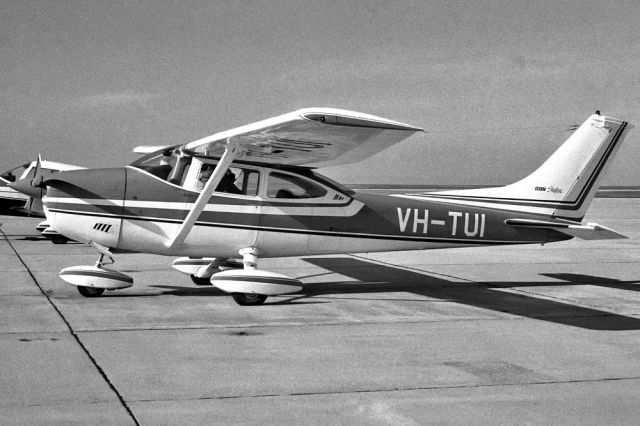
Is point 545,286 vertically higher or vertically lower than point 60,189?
lower

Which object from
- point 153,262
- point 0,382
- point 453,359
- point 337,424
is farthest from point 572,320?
point 153,262

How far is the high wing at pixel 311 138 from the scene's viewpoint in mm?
7438

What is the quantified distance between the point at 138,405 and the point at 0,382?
1.12 meters

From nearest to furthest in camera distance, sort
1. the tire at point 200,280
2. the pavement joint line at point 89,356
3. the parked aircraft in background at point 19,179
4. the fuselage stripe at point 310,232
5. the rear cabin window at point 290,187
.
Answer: the pavement joint line at point 89,356 < the fuselage stripe at point 310,232 < the rear cabin window at point 290,187 < the tire at point 200,280 < the parked aircraft in background at point 19,179

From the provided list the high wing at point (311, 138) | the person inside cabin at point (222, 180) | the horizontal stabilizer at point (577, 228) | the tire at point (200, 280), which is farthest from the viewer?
the tire at point (200, 280)

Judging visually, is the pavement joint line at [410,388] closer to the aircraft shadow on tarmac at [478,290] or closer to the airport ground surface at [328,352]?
the airport ground surface at [328,352]

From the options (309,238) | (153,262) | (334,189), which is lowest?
(153,262)

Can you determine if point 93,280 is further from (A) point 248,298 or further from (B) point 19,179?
(B) point 19,179

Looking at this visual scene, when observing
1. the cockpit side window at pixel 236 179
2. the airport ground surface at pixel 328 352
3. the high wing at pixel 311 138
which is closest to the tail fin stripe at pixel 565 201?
the airport ground surface at pixel 328 352

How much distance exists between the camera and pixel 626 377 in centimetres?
569

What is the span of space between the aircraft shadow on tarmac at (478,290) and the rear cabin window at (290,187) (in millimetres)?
1281

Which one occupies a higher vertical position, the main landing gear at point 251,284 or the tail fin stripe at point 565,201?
the tail fin stripe at point 565,201

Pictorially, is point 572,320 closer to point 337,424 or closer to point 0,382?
point 337,424

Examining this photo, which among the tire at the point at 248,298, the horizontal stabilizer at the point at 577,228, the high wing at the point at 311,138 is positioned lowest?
the tire at the point at 248,298
